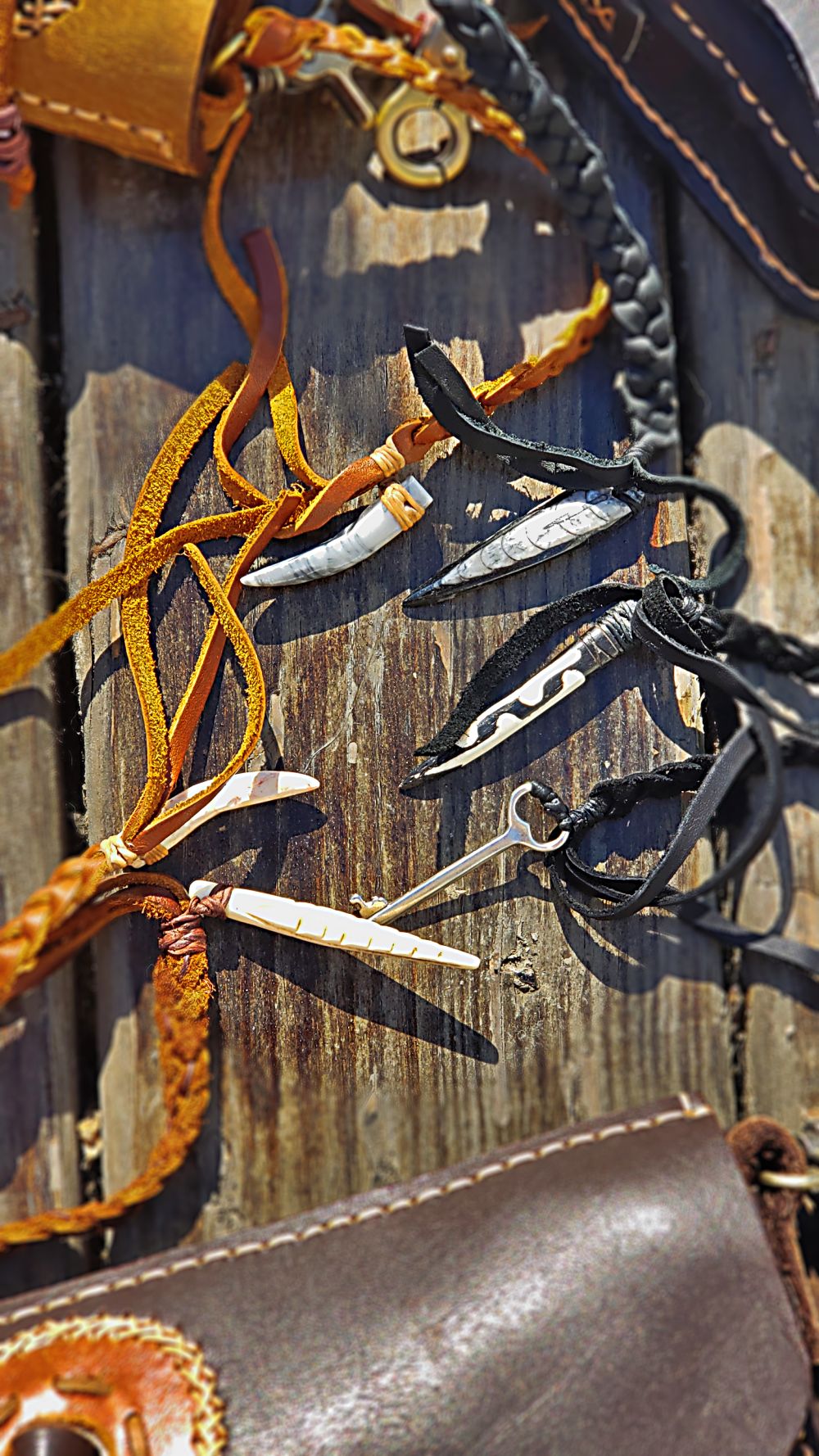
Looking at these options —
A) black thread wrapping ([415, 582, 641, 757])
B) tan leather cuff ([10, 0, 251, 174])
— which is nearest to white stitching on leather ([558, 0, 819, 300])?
tan leather cuff ([10, 0, 251, 174])

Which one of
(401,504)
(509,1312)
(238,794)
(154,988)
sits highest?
(401,504)

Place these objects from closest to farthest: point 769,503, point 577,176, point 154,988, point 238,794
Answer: point 238,794, point 154,988, point 577,176, point 769,503

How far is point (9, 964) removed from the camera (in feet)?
1.36

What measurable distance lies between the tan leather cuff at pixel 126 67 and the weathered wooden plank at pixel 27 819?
9 centimetres

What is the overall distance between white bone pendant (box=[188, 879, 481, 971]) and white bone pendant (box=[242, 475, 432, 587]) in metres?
0.12

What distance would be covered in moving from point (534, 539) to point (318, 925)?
18 centimetres

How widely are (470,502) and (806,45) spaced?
0.46 m

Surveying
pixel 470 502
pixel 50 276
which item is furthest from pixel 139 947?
pixel 50 276

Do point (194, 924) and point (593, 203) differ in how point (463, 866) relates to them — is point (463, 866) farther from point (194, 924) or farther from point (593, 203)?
point (593, 203)

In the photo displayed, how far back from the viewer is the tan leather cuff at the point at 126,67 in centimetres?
57

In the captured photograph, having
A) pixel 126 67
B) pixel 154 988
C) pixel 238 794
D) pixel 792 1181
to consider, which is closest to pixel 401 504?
pixel 238 794

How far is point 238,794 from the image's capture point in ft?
1.20

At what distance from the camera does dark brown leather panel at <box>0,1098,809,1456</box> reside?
0.53m

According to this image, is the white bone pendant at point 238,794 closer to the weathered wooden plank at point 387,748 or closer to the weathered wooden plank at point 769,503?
the weathered wooden plank at point 387,748
